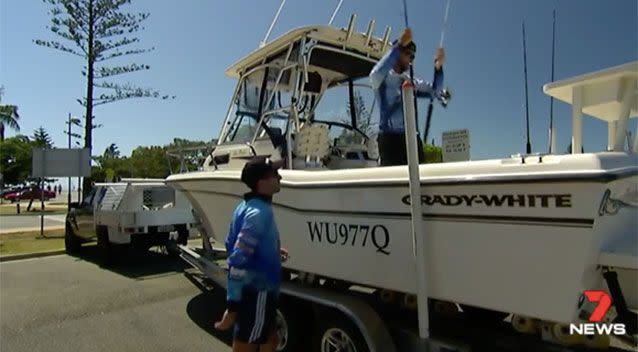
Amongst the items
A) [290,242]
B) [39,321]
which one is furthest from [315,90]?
[39,321]

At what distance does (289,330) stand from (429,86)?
2.42 metres

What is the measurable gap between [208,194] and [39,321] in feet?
9.14

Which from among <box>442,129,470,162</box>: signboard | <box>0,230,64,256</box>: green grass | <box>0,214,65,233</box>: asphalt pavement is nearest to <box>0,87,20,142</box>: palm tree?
<box>0,214,65,233</box>: asphalt pavement

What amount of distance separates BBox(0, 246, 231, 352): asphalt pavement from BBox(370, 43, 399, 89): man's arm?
2.96 metres

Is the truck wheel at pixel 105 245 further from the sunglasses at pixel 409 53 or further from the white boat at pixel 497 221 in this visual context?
the sunglasses at pixel 409 53

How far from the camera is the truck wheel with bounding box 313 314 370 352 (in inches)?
127

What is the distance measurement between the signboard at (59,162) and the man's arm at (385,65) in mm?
12890

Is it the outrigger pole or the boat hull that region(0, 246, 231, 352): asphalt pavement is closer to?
the boat hull

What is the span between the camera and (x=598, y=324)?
2336 mm

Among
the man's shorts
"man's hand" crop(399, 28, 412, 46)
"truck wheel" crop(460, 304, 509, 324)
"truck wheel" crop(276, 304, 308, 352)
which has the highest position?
"man's hand" crop(399, 28, 412, 46)

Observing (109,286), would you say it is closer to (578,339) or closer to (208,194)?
(208,194)

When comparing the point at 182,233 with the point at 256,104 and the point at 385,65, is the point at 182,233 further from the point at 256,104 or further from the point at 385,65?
the point at 385,65

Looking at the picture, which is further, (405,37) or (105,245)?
(105,245)

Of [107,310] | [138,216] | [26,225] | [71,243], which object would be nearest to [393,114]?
[107,310]
